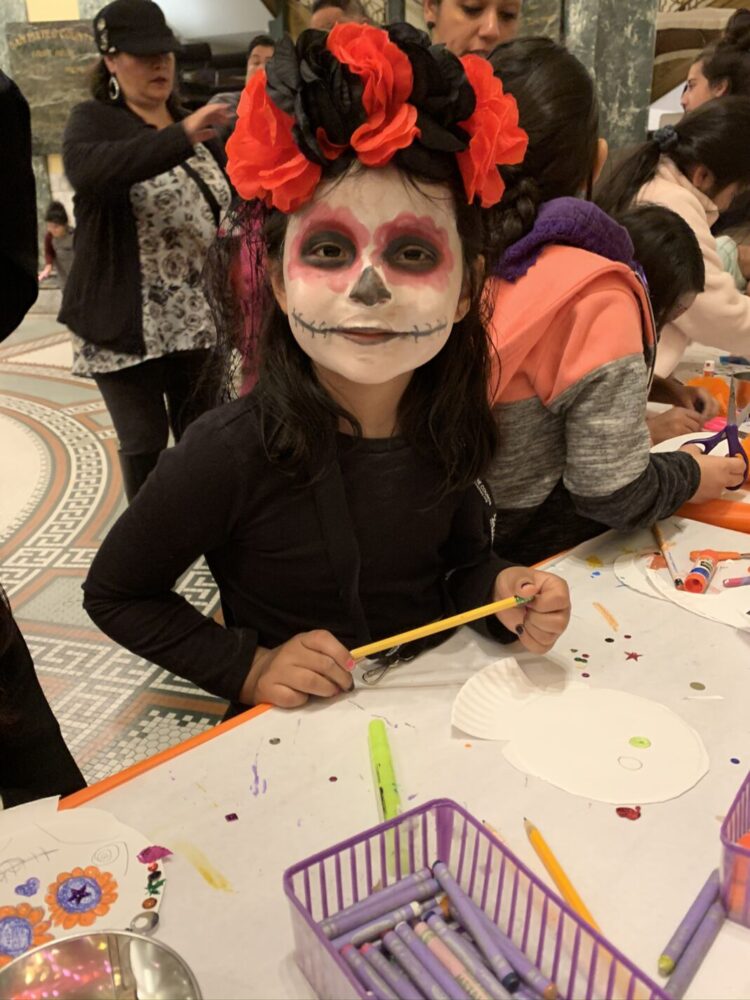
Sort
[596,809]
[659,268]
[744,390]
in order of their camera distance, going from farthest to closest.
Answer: [744,390], [659,268], [596,809]

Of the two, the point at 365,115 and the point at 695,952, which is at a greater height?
the point at 365,115

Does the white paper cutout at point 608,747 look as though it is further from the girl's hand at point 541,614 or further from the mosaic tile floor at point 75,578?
the mosaic tile floor at point 75,578

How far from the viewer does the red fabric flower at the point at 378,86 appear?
59 centimetres

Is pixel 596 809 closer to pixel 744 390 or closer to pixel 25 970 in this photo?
pixel 25 970

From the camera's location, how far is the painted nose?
25.2 inches

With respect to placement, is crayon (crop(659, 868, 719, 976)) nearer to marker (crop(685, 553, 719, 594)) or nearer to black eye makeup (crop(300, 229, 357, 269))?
marker (crop(685, 553, 719, 594))

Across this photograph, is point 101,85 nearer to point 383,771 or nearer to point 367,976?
point 383,771

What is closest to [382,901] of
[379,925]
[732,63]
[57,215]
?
[379,925]

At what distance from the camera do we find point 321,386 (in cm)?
75

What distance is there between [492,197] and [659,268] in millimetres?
617

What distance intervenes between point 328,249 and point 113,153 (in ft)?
3.22

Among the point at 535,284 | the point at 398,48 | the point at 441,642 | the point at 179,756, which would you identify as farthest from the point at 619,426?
the point at 179,756

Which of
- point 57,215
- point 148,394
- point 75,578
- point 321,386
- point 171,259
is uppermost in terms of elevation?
point 321,386

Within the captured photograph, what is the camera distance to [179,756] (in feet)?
2.00
